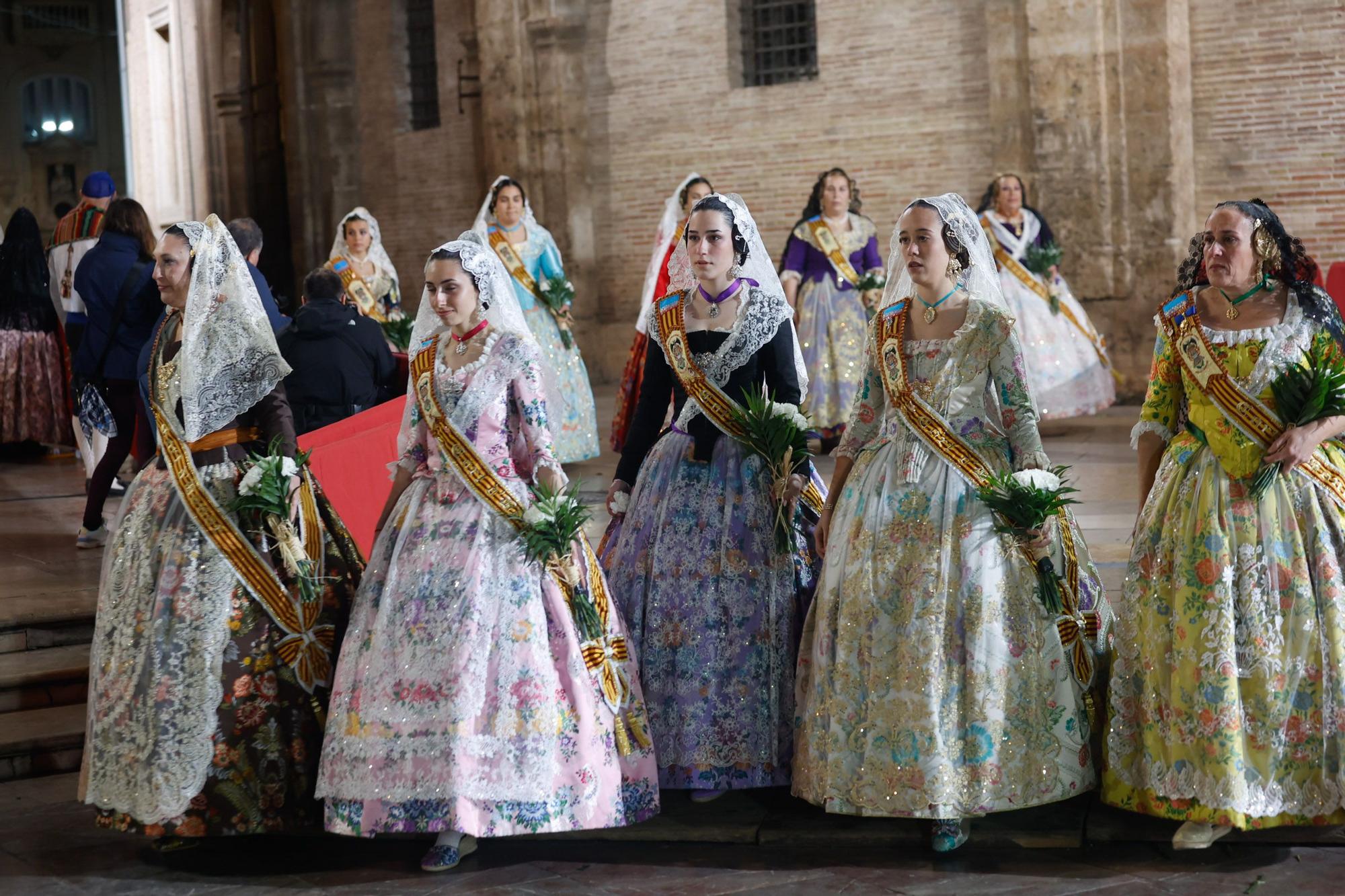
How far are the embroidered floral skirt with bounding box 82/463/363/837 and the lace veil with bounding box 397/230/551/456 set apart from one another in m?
0.51

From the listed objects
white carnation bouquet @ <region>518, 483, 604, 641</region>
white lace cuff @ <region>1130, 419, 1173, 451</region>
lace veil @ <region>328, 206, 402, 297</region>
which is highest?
lace veil @ <region>328, 206, 402, 297</region>

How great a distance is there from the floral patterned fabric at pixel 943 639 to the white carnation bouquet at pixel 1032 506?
0.04 metres

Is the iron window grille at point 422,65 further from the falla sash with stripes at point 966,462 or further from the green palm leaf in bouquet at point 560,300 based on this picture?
the falla sash with stripes at point 966,462

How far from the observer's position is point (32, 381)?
34.6 ft

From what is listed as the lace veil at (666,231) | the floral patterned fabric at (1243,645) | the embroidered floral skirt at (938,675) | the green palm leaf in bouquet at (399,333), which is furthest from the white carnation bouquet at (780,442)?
the green palm leaf in bouquet at (399,333)

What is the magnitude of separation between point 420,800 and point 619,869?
1.77 ft

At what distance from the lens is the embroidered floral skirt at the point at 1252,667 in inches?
154

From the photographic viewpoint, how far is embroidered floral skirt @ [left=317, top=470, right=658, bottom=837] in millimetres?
4008

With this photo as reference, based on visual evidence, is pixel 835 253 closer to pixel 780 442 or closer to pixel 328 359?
pixel 328 359

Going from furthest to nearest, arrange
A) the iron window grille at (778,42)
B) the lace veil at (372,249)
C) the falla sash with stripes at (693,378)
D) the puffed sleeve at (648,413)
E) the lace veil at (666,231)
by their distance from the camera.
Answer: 1. the iron window grille at (778,42)
2. the lace veil at (372,249)
3. the lace veil at (666,231)
4. the puffed sleeve at (648,413)
5. the falla sash with stripes at (693,378)

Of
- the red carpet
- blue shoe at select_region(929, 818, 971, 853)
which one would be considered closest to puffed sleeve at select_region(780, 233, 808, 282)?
the red carpet

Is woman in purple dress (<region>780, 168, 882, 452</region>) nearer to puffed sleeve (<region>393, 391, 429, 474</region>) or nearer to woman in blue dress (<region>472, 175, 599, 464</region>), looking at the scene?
woman in blue dress (<region>472, 175, 599, 464</region>)

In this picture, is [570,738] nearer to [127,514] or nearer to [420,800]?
[420,800]

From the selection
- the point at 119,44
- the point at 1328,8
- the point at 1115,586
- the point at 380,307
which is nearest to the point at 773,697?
the point at 1115,586
